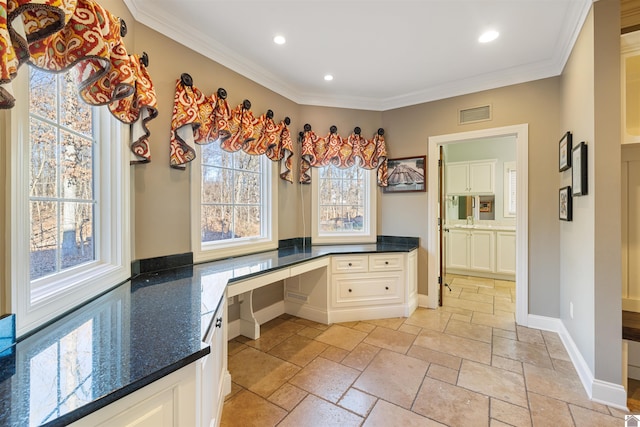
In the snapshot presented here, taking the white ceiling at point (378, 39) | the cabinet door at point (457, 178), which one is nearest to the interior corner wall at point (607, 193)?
the white ceiling at point (378, 39)

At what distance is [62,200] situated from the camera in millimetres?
1344

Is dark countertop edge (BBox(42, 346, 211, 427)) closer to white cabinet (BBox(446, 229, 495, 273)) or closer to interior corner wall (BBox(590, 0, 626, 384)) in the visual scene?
interior corner wall (BBox(590, 0, 626, 384))

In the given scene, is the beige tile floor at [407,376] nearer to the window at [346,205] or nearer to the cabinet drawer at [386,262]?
the cabinet drawer at [386,262]

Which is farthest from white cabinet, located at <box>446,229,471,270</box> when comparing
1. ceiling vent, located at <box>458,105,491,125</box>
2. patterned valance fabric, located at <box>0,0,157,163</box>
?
patterned valance fabric, located at <box>0,0,157,163</box>

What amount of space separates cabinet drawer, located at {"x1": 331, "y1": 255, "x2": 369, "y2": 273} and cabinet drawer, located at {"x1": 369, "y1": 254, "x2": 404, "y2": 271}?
0.07m

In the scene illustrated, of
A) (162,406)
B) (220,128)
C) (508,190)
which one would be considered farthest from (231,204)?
(508,190)

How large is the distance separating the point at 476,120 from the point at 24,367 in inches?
148

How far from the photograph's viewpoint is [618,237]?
1.70 metres

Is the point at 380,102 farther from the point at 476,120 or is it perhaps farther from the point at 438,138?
the point at 476,120

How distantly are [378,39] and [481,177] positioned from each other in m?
3.90

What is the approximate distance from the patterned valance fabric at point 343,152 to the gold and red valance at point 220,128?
0.26m

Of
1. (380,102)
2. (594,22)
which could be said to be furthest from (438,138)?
(594,22)

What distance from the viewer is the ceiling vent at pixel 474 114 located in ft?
9.85

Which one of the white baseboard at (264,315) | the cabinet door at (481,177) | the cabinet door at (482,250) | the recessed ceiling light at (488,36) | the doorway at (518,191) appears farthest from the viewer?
the cabinet door at (481,177)
